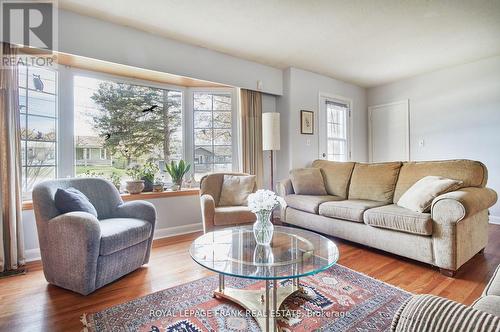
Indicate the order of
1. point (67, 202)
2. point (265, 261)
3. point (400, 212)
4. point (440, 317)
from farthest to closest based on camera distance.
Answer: point (400, 212) → point (67, 202) → point (265, 261) → point (440, 317)

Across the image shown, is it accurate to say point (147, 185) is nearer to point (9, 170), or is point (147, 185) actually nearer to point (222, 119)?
point (9, 170)

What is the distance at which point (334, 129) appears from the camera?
4.73m

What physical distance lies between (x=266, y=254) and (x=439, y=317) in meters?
1.03

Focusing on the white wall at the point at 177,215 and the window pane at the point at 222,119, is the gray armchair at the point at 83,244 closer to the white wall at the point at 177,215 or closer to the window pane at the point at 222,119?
the white wall at the point at 177,215

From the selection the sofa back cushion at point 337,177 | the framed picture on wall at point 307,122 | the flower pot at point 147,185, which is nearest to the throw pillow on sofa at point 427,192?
the sofa back cushion at point 337,177

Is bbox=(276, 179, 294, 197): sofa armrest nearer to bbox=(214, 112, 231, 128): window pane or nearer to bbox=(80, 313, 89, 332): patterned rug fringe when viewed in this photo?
bbox=(214, 112, 231, 128): window pane

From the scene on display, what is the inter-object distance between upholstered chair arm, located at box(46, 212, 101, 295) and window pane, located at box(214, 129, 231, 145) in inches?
83.9

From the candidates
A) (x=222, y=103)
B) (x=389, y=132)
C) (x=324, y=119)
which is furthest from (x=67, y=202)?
(x=389, y=132)

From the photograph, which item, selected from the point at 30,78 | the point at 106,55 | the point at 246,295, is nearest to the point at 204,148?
the point at 106,55

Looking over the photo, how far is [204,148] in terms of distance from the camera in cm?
364

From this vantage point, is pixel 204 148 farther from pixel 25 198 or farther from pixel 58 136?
pixel 25 198

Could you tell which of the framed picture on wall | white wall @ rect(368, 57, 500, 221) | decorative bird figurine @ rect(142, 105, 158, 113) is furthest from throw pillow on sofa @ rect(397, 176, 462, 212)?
decorative bird figurine @ rect(142, 105, 158, 113)

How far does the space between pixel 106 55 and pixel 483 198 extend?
12.5 ft

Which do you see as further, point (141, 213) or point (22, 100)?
point (22, 100)
